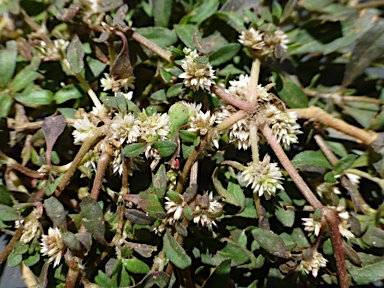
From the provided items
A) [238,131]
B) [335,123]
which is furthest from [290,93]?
[238,131]

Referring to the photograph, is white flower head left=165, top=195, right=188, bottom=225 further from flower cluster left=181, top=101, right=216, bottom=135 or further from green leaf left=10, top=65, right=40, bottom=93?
green leaf left=10, top=65, right=40, bottom=93

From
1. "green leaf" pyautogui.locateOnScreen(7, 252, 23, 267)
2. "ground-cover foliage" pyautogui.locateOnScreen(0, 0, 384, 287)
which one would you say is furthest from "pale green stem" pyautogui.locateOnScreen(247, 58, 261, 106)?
"green leaf" pyautogui.locateOnScreen(7, 252, 23, 267)

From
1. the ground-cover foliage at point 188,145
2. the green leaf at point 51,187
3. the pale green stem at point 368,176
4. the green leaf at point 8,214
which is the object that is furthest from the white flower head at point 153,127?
the pale green stem at point 368,176

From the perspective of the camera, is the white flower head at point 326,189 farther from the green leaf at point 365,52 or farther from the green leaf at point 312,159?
the green leaf at point 365,52

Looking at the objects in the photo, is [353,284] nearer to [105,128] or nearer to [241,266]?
[241,266]

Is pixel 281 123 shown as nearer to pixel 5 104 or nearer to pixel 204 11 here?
pixel 204 11

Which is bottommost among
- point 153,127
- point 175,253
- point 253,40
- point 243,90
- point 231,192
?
point 175,253

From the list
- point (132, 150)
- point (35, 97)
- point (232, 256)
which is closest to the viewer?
point (132, 150)
